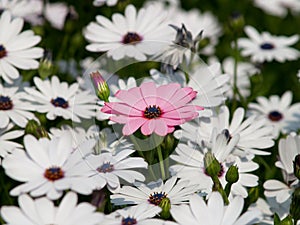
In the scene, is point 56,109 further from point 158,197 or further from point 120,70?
point 158,197

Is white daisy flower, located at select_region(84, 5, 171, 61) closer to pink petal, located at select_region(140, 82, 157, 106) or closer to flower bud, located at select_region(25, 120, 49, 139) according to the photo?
pink petal, located at select_region(140, 82, 157, 106)

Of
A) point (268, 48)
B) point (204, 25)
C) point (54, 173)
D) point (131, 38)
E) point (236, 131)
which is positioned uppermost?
point (204, 25)

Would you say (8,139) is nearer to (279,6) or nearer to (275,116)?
(275,116)

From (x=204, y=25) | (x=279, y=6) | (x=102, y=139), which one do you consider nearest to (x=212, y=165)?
(x=102, y=139)

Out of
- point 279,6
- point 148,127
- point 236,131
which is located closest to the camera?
point 148,127

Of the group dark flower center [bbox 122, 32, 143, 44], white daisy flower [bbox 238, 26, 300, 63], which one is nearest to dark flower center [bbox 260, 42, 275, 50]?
white daisy flower [bbox 238, 26, 300, 63]
